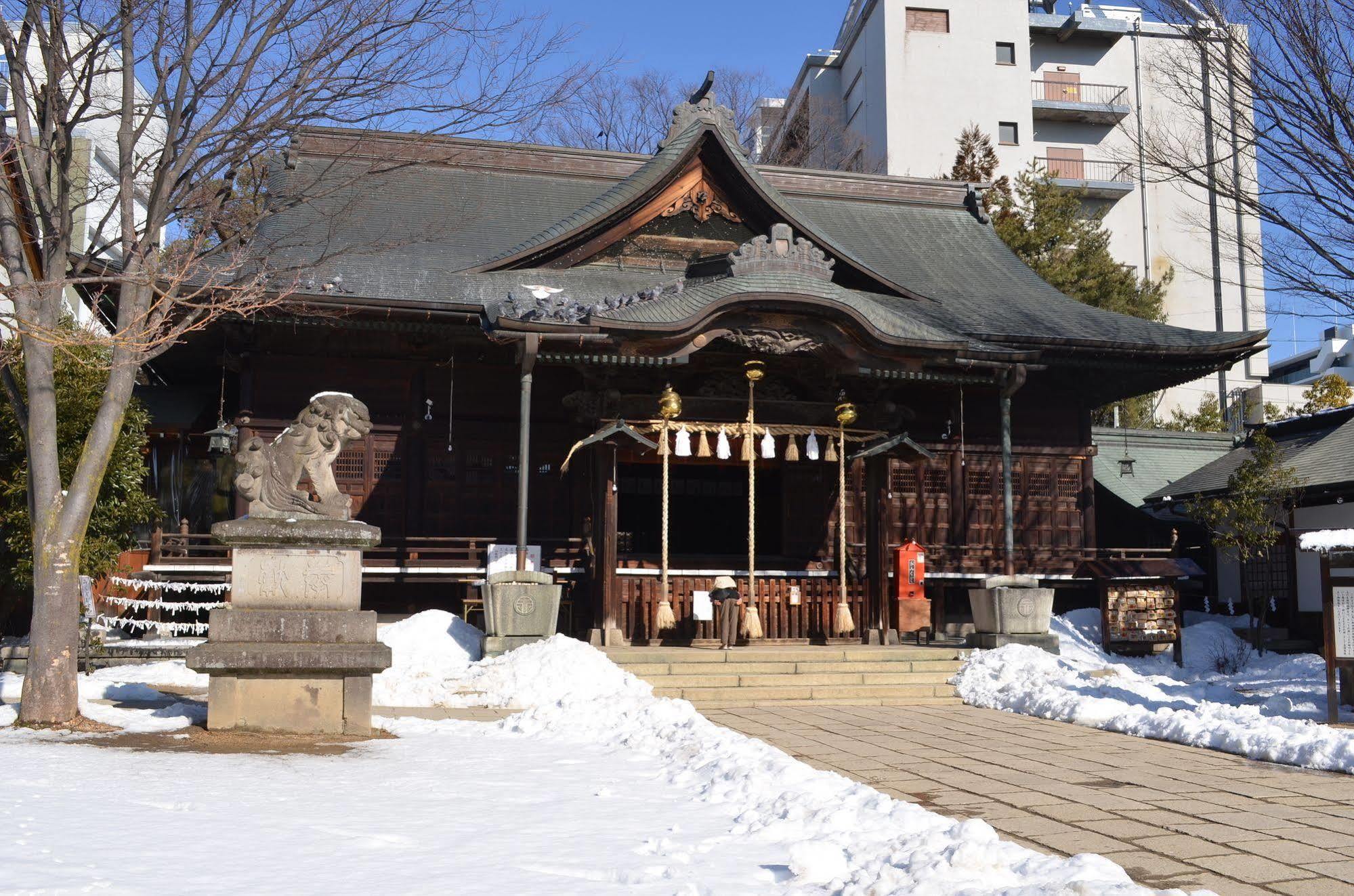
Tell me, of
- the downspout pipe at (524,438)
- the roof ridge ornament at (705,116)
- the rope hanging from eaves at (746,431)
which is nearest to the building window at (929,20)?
the roof ridge ornament at (705,116)

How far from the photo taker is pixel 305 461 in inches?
392

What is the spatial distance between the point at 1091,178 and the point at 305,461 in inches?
1621

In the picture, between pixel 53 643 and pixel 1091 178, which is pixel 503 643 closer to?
pixel 53 643

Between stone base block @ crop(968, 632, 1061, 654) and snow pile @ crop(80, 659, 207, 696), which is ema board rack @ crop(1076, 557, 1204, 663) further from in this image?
snow pile @ crop(80, 659, 207, 696)

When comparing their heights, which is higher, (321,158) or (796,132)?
(796,132)

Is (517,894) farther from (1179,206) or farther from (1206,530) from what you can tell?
(1179,206)

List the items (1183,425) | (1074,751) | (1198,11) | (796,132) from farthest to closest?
(796,132)
(1183,425)
(1198,11)
(1074,751)

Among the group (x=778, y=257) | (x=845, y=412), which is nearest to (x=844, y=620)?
(x=845, y=412)

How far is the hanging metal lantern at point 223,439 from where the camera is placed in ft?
51.7

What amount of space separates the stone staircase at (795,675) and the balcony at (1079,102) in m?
35.2

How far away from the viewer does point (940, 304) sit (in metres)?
19.2

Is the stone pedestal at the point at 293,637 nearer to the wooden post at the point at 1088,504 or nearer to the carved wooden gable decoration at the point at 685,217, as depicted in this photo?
the carved wooden gable decoration at the point at 685,217

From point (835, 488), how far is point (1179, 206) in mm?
32506

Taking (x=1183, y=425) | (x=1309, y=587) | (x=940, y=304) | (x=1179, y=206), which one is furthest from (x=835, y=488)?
(x=1179, y=206)
